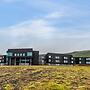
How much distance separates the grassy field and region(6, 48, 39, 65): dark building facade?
100 m

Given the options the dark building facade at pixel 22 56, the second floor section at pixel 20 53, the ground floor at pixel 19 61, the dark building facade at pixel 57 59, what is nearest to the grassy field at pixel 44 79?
the ground floor at pixel 19 61

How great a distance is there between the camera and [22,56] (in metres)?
142

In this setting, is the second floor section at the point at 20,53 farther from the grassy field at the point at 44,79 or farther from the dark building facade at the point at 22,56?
the grassy field at the point at 44,79

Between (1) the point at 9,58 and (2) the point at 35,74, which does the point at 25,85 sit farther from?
(1) the point at 9,58

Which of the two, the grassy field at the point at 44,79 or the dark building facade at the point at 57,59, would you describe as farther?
the dark building facade at the point at 57,59

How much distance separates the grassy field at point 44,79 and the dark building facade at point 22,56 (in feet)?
329

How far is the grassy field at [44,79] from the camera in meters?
30.6

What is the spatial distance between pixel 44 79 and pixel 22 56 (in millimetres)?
109241

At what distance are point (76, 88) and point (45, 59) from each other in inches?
5012

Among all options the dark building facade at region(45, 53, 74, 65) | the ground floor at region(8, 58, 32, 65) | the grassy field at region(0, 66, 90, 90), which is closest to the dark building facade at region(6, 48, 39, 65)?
the ground floor at region(8, 58, 32, 65)

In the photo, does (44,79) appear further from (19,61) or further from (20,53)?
(20,53)

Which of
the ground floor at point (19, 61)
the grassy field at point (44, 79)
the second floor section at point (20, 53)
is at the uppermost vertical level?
the second floor section at point (20, 53)

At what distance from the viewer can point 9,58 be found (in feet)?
469

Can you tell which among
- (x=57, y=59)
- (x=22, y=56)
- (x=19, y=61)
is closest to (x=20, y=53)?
(x=22, y=56)
